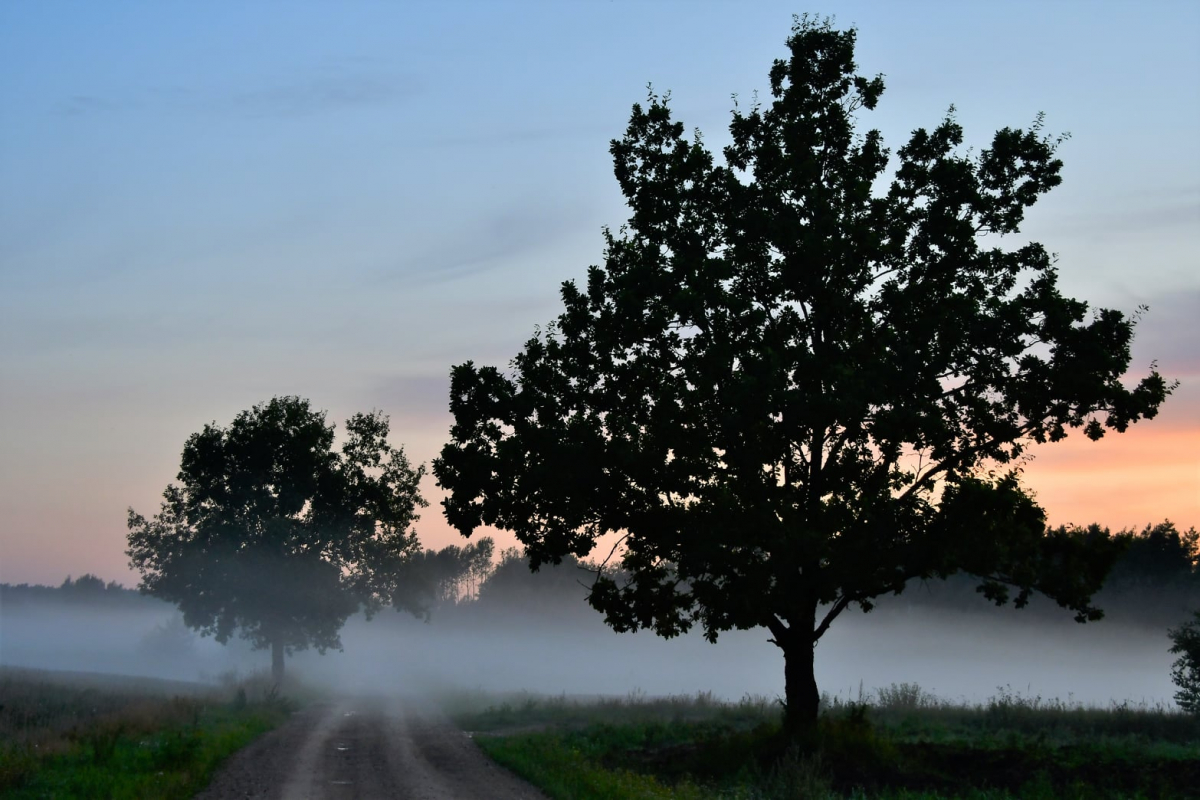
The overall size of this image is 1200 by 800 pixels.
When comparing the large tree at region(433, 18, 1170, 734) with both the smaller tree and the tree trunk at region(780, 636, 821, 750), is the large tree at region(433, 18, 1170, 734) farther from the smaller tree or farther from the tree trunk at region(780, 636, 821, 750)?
the smaller tree

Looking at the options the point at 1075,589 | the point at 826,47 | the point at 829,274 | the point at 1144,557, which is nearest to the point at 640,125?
the point at 826,47

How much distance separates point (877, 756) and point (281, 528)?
1466 inches

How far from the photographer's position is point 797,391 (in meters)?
20.7

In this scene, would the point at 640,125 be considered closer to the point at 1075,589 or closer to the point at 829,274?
the point at 829,274

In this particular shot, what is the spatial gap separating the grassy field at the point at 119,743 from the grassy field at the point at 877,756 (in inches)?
259

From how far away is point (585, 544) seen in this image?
23547 millimetres

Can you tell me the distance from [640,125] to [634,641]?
13827 centimetres

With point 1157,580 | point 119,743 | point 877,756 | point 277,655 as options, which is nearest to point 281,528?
point 277,655

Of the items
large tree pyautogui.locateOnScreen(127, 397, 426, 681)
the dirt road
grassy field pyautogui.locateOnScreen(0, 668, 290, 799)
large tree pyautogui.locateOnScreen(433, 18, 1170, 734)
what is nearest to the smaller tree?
large tree pyautogui.locateOnScreen(433, 18, 1170, 734)

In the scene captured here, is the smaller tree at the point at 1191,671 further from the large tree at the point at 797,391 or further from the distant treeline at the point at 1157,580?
the distant treeline at the point at 1157,580

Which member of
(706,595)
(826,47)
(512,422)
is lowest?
(706,595)

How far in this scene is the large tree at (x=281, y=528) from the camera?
51625 millimetres

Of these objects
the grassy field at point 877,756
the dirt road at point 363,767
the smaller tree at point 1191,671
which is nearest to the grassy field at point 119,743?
the dirt road at point 363,767

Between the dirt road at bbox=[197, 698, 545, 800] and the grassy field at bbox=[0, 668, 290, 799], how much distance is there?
687 mm
